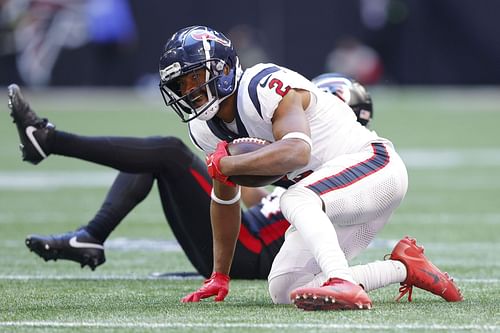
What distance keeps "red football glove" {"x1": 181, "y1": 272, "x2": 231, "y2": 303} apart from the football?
1.72ft

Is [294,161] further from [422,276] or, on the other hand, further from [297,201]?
[422,276]

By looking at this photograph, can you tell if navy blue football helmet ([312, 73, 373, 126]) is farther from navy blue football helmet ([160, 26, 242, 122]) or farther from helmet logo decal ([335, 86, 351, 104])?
navy blue football helmet ([160, 26, 242, 122])

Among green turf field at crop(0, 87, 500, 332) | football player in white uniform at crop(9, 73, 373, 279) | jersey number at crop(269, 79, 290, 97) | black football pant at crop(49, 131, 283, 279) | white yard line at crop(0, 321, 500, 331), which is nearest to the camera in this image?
white yard line at crop(0, 321, 500, 331)

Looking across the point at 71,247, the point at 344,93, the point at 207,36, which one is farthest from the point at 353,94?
the point at 71,247

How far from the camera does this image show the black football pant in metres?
4.51

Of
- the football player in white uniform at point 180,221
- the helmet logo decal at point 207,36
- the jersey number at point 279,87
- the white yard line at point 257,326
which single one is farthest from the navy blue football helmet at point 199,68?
the white yard line at point 257,326

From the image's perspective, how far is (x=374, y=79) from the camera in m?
19.3

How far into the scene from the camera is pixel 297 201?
12.6ft

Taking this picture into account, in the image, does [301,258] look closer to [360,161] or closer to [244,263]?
[360,161]

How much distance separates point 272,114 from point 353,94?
1.28 m

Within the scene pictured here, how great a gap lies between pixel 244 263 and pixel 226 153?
1.08 metres

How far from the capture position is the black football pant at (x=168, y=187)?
4.51 m

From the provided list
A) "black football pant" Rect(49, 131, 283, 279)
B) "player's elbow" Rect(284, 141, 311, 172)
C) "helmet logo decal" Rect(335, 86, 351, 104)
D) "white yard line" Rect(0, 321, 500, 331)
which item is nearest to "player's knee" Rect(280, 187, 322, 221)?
"player's elbow" Rect(284, 141, 311, 172)

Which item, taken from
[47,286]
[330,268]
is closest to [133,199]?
[47,286]
